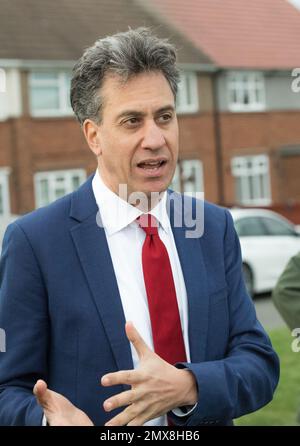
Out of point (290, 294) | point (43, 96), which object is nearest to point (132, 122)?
point (290, 294)

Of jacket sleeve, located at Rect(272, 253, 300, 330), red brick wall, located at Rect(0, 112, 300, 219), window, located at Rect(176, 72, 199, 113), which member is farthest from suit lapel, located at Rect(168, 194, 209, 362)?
window, located at Rect(176, 72, 199, 113)

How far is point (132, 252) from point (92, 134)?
1.16 feet

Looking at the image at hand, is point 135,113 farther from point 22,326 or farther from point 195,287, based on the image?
point 22,326

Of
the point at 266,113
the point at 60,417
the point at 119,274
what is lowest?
the point at 60,417

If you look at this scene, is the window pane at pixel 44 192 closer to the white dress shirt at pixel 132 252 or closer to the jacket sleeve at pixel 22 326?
the white dress shirt at pixel 132 252

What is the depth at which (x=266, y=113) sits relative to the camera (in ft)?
87.7

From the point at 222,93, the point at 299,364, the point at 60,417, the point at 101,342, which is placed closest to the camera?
the point at 60,417

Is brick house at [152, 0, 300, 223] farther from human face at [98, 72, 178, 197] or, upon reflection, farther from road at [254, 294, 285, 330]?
human face at [98, 72, 178, 197]

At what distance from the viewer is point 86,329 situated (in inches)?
79.4

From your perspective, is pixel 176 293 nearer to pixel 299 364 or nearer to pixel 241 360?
pixel 241 360

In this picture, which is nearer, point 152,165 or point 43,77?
point 152,165

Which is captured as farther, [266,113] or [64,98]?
[266,113]

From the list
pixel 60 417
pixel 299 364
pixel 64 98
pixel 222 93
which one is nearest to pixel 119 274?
pixel 60 417

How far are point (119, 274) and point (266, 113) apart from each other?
25250 millimetres
